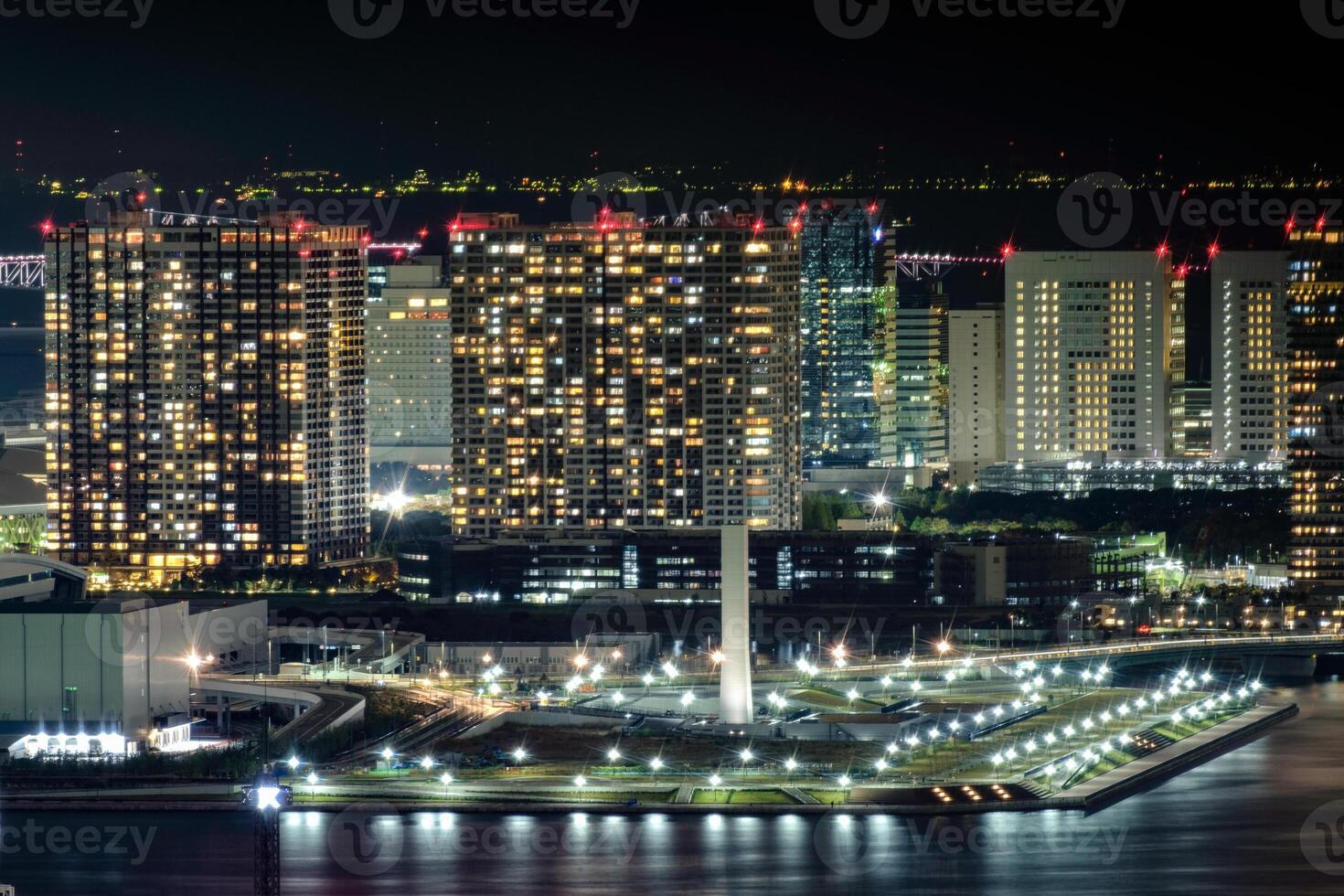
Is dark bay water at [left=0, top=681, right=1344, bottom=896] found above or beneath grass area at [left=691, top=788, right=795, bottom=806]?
beneath

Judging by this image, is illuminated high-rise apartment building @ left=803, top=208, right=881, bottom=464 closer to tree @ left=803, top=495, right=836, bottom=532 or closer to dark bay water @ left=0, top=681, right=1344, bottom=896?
tree @ left=803, top=495, right=836, bottom=532

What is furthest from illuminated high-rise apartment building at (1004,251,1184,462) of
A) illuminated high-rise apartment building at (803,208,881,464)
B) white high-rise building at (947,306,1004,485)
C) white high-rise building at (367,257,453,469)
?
white high-rise building at (367,257,453,469)

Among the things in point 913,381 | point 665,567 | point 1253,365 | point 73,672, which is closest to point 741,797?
point 73,672

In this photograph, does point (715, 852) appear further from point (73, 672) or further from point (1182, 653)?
point (1182, 653)

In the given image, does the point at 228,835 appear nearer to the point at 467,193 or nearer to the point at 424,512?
the point at 424,512

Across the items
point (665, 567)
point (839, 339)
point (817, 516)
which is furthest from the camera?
point (839, 339)

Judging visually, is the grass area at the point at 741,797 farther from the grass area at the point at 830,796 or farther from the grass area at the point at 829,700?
the grass area at the point at 829,700
